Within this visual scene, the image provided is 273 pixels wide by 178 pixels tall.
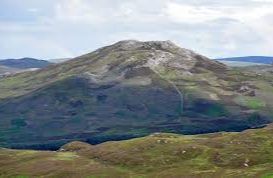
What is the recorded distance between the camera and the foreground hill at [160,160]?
131m

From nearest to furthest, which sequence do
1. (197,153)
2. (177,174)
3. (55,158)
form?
(177,174) < (197,153) < (55,158)

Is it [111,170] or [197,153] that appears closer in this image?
[111,170]

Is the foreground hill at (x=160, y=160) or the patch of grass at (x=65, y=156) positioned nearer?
the foreground hill at (x=160, y=160)

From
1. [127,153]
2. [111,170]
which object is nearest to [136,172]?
[111,170]

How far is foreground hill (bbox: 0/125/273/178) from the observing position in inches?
5172

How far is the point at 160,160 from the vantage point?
14425cm

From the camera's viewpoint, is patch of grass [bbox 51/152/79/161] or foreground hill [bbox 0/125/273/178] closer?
foreground hill [bbox 0/125/273/178]

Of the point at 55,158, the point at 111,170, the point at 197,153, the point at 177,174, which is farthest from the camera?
the point at 55,158

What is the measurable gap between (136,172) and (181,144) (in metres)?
26.1

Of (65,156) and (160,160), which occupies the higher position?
(160,160)

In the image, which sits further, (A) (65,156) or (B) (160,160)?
(A) (65,156)

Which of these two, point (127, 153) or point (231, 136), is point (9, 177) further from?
point (231, 136)

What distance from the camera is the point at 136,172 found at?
135500 mm

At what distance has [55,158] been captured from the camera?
15600cm
